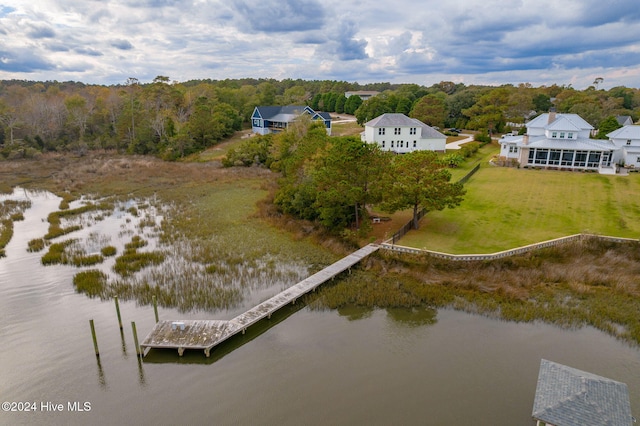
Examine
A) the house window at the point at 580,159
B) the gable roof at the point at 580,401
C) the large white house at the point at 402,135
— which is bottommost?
the gable roof at the point at 580,401

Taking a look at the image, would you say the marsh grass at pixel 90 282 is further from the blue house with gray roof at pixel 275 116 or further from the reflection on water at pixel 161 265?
the blue house with gray roof at pixel 275 116

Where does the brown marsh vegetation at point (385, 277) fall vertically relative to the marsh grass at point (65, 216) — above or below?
below

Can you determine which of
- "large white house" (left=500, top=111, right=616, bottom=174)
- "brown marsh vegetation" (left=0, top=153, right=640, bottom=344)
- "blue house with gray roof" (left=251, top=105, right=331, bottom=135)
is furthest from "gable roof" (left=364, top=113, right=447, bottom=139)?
"brown marsh vegetation" (left=0, top=153, right=640, bottom=344)

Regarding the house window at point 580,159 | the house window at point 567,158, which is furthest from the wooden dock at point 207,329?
the house window at point 580,159

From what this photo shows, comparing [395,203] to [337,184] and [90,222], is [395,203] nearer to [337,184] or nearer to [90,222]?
[337,184]

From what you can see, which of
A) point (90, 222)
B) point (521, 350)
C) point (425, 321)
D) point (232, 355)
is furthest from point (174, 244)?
point (521, 350)
